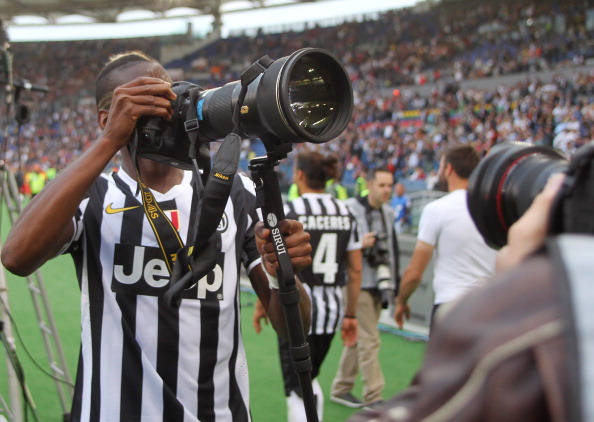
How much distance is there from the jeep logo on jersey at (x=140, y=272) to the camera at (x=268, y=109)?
0.80 feet

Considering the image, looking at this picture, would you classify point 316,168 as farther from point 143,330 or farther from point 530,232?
point 530,232

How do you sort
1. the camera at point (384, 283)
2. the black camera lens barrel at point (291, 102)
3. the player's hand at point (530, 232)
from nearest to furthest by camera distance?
1. the player's hand at point (530, 232)
2. the black camera lens barrel at point (291, 102)
3. the camera at point (384, 283)

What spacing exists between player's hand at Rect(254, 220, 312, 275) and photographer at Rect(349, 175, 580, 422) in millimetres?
897

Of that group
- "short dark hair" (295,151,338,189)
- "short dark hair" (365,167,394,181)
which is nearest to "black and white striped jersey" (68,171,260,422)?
"short dark hair" (295,151,338,189)

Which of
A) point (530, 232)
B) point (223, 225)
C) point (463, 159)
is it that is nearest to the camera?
point (530, 232)

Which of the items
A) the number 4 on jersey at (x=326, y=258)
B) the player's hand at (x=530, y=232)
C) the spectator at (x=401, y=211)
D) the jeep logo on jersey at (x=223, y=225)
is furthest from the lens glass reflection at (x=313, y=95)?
the spectator at (x=401, y=211)

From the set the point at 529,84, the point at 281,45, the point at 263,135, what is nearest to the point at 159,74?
the point at 263,135

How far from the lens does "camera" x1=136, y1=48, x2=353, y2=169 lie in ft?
4.20

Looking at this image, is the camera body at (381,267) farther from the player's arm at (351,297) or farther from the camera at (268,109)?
the camera at (268,109)

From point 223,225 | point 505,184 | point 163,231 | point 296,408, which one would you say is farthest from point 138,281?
point 296,408

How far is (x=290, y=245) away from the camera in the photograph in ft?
4.88

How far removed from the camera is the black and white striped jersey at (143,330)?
1520 mm

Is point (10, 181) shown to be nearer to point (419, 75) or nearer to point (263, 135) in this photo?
point (263, 135)

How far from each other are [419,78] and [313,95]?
2134cm
